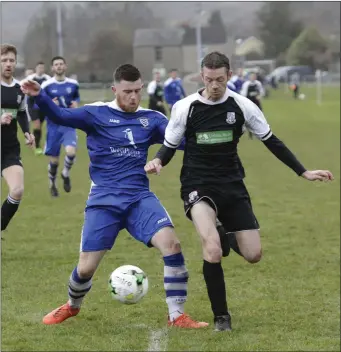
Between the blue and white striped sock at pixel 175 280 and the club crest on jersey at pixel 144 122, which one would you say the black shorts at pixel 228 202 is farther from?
the club crest on jersey at pixel 144 122

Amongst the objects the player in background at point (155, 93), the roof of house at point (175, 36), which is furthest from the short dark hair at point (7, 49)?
the roof of house at point (175, 36)

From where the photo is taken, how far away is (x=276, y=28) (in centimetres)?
8444

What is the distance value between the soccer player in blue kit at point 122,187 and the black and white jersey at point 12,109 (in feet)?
6.54

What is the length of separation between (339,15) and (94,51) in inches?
812

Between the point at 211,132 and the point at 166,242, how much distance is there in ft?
3.10

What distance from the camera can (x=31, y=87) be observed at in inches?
258

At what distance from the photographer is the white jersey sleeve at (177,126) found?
6.78m

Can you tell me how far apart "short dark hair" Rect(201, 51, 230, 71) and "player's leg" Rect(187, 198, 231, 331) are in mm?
1102

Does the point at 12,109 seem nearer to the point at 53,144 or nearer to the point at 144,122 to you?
the point at 144,122

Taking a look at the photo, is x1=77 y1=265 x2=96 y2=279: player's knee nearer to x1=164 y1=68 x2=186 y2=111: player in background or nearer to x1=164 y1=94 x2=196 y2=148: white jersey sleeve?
x1=164 y1=94 x2=196 y2=148: white jersey sleeve

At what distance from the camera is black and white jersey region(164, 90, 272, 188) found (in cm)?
680

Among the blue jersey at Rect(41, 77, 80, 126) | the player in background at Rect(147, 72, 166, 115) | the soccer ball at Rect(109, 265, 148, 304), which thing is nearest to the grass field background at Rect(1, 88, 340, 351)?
the soccer ball at Rect(109, 265, 148, 304)

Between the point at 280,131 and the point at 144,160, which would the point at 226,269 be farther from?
the point at 280,131

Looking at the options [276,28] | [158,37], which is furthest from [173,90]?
[276,28]
